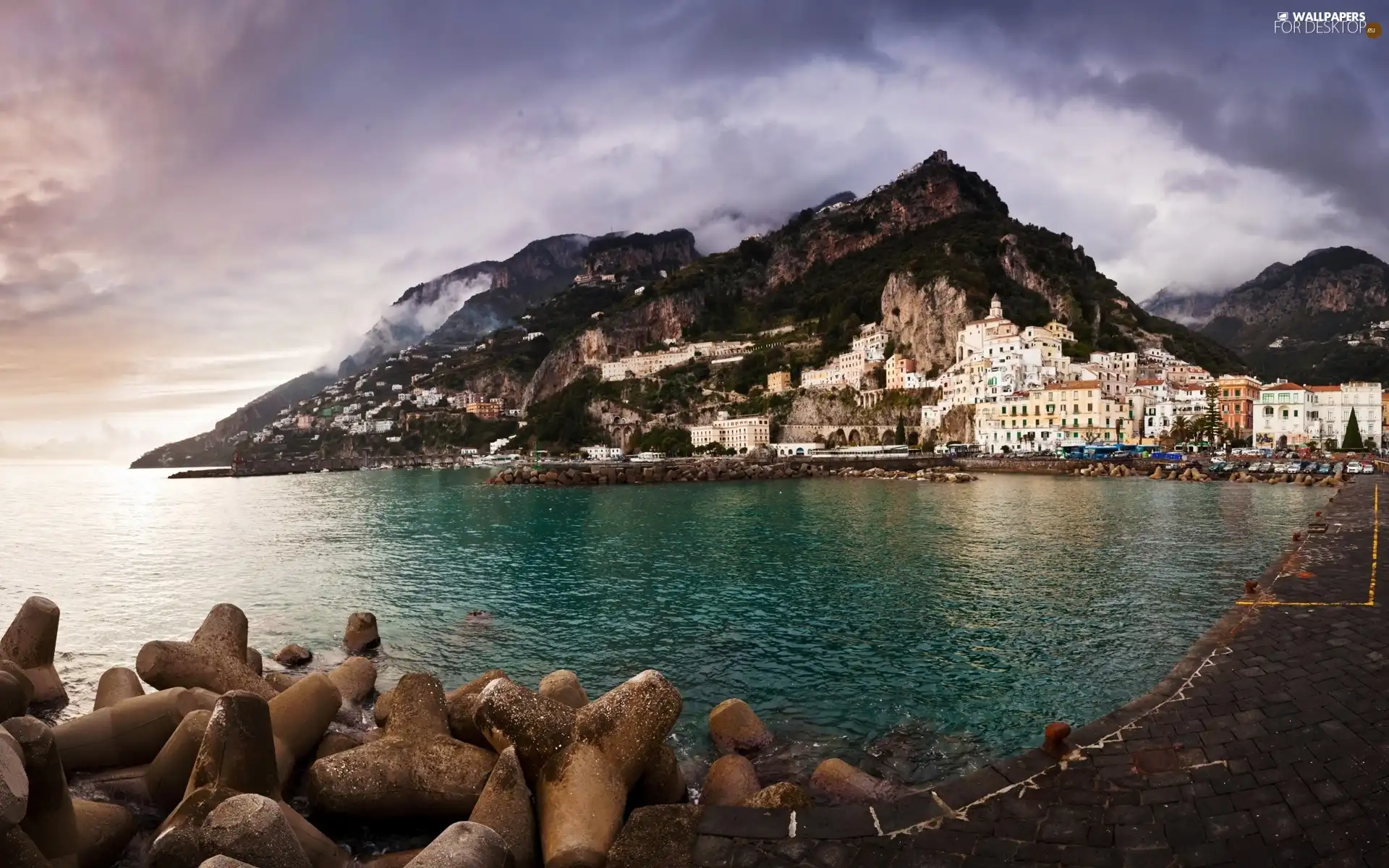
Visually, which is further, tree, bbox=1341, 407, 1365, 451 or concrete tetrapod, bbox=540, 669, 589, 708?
tree, bbox=1341, 407, 1365, 451

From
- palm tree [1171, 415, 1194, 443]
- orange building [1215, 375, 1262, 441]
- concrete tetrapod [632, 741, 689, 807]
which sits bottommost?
concrete tetrapod [632, 741, 689, 807]

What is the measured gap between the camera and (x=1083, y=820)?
20.2ft

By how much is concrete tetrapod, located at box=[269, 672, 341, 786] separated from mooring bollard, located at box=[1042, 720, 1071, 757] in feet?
29.2

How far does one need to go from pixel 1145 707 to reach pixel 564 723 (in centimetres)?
738

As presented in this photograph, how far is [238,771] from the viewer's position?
21.6 feet

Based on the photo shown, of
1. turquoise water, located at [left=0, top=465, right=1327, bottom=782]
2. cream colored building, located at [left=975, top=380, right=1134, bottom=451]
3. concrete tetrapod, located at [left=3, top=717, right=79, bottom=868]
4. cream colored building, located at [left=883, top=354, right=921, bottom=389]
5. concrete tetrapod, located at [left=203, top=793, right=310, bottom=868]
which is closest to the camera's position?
concrete tetrapod, located at [left=203, top=793, right=310, bottom=868]

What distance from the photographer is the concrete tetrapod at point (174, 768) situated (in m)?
7.57

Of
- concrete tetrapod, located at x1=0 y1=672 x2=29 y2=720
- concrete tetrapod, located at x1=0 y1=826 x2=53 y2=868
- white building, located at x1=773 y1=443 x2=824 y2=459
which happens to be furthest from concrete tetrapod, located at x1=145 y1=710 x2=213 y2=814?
white building, located at x1=773 y1=443 x2=824 y2=459

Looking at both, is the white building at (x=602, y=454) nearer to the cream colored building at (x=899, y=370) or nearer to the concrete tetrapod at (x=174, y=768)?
the cream colored building at (x=899, y=370)

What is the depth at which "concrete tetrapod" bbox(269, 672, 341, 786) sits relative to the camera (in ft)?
27.8

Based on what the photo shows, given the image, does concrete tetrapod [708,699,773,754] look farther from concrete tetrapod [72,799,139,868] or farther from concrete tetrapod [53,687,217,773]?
concrete tetrapod [72,799,139,868]

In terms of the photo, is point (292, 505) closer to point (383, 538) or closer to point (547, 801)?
point (383, 538)

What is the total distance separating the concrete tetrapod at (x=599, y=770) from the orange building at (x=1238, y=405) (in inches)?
5211

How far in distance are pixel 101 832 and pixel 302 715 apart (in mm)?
2336
